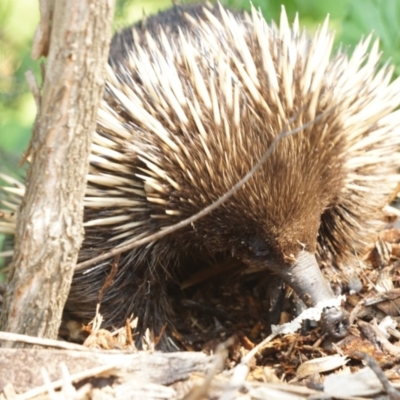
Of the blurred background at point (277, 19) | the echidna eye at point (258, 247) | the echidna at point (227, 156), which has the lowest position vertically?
the echidna eye at point (258, 247)

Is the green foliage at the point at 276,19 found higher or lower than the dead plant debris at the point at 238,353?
higher

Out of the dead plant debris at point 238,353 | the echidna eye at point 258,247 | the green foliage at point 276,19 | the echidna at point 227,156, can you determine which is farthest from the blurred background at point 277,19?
the echidna eye at point 258,247

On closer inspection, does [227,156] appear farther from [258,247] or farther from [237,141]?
[258,247]

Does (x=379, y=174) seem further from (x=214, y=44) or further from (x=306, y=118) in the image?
(x=214, y=44)

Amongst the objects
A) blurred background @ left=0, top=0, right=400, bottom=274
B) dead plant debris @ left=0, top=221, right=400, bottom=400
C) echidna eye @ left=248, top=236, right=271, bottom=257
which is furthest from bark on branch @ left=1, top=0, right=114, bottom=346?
blurred background @ left=0, top=0, right=400, bottom=274

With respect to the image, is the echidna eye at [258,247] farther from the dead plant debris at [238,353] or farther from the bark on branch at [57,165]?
the bark on branch at [57,165]

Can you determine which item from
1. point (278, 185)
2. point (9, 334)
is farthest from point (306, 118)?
point (9, 334)

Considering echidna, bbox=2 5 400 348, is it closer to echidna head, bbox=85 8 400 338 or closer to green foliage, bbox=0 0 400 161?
echidna head, bbox=85 8 400 338

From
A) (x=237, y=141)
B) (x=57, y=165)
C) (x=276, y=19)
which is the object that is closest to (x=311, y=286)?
(x=237, y=141)
